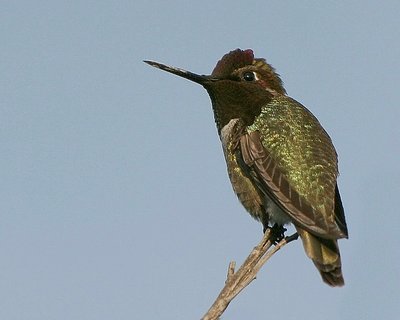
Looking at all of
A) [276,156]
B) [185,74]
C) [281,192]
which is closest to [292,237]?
[281,192]

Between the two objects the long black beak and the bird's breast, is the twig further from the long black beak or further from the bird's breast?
the long black beak

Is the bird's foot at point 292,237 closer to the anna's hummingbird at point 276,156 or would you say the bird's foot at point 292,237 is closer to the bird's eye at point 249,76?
the anna's hummingbird at point 276,156

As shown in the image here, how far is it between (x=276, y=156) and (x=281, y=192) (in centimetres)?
50

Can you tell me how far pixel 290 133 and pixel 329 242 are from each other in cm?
154

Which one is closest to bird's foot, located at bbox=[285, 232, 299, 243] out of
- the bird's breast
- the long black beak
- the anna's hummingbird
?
the anna's hummingbird

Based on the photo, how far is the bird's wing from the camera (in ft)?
24.2

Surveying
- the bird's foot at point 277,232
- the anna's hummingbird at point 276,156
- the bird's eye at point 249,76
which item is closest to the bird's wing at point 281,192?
the anna's hummingbird at point 276,156

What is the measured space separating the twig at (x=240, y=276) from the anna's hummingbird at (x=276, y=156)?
2.02ft

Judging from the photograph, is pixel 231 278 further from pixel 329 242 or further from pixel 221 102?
pixel 221 102

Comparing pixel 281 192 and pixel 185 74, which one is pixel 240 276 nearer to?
pixel 281 192

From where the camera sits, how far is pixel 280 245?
6.58m

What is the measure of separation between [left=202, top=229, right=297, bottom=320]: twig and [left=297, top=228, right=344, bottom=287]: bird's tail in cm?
38

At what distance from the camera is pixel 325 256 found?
23.1 feet

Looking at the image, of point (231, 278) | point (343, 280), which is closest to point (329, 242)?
point (343, 280)
